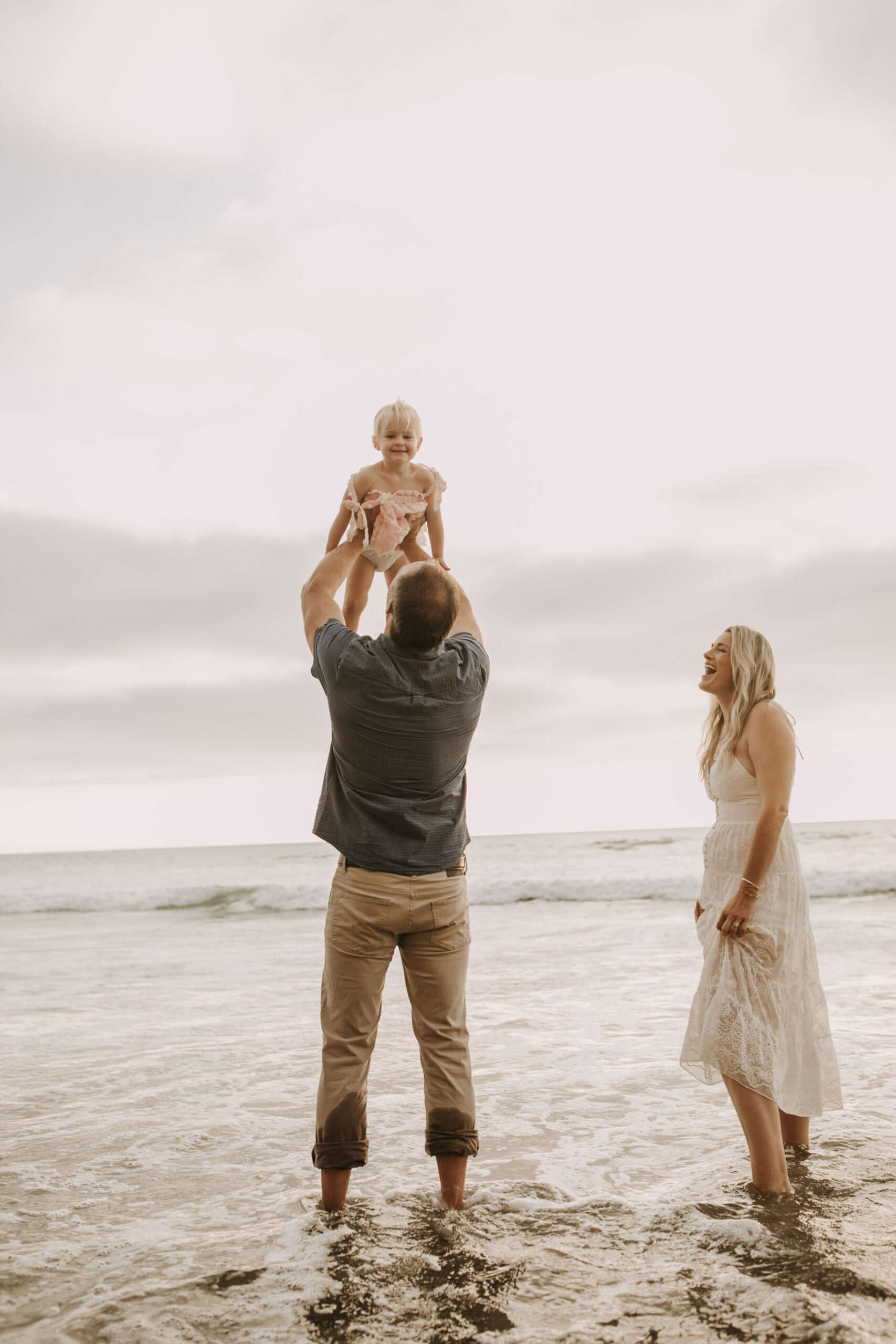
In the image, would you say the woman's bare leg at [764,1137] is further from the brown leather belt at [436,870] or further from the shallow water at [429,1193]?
the brown leather belt at [436,870]

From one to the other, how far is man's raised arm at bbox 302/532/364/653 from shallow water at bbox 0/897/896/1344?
200 centimetres

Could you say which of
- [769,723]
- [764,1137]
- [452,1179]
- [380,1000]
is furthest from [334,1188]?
[769,723]

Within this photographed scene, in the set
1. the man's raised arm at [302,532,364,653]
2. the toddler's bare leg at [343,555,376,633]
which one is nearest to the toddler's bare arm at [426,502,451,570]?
the toddler's bare leg at [343,555,376,633]

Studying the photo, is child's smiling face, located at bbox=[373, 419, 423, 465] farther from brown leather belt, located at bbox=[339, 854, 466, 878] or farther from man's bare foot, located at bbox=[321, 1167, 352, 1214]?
man's bare foot, located at bbox=[321, 1167, 352, 1214]

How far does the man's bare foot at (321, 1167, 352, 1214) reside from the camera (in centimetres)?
328

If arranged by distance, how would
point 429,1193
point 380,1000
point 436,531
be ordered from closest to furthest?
1. point 380,1000
2. point 429,1193
3. point 436,531

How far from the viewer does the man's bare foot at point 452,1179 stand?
3.28 metres

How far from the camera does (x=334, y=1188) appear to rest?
329cm

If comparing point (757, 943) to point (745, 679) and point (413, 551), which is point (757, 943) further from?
point (413, 551)

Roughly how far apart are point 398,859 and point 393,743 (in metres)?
0.39

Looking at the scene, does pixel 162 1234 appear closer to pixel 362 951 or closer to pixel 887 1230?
pixel 362 951

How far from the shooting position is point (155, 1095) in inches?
206

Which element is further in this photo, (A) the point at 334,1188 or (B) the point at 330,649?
(A) the point at 334,1188

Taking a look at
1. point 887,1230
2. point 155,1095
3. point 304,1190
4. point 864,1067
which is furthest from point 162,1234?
point 864,1067
